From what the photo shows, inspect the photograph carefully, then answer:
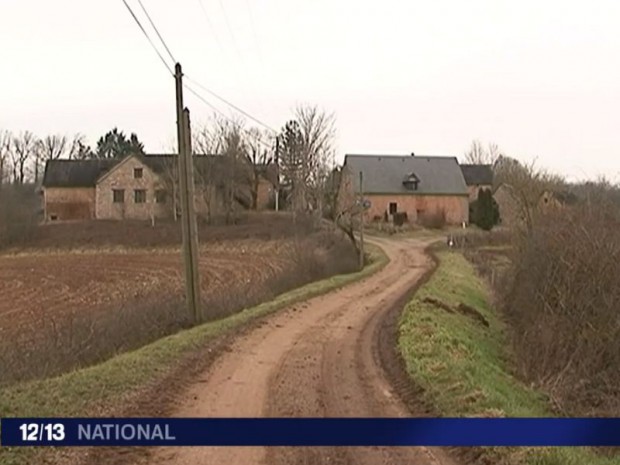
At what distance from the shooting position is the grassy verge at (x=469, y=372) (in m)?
8.13

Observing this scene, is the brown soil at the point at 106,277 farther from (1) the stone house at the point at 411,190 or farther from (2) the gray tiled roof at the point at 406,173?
(2) the gray tiled roof at the point at 406,173

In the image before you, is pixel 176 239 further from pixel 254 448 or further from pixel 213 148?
pixel 254 448

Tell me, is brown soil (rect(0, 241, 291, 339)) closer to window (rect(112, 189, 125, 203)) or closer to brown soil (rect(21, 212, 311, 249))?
brown soil (rect(21, 212, 311, 249))

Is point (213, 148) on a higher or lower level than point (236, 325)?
higher

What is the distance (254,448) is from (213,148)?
218 ft

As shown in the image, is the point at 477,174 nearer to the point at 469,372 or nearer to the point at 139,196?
→ the point at 139,196

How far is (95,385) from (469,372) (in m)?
5.67

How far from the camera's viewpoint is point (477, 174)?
10306 cm

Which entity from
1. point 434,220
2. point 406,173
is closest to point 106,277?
point 434,220

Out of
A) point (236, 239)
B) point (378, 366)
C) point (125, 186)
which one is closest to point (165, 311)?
point (378, 366)

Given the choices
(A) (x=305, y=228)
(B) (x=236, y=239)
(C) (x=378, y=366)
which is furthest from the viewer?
(B) (x=236, y=239)

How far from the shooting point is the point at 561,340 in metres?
17.9

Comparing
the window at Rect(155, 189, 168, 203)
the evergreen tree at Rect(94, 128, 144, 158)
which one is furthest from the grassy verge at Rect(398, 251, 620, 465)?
the evergreen tree at Rect(94, 128, 144, 158)

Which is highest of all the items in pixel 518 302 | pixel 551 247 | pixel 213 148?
pixel 213 148
